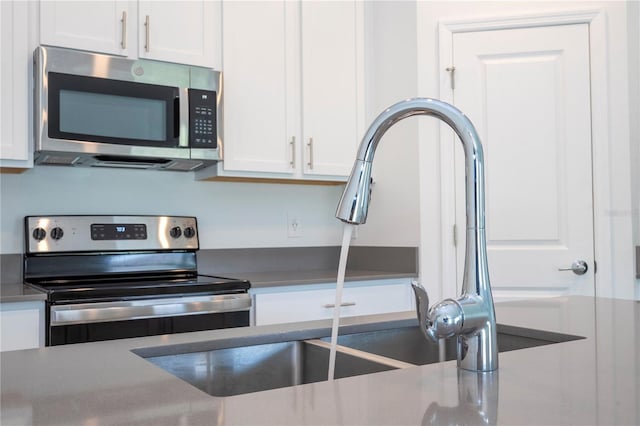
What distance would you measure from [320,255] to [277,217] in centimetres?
33

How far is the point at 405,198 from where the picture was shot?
127 inches

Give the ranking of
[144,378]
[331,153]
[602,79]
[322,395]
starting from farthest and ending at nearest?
[331,153] → [602,79] → [144,378] → [322,395]

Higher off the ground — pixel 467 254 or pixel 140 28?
pixel 140 28

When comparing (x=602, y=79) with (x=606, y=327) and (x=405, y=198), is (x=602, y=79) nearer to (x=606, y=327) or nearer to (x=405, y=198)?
(x=405, y=198)

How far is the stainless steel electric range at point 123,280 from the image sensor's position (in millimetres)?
2154

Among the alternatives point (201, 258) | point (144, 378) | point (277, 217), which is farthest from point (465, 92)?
point (144, 378)

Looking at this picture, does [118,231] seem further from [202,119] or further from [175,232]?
[202,119]

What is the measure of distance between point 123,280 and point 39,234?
393 mm

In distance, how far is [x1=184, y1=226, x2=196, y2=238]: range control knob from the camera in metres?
2.94

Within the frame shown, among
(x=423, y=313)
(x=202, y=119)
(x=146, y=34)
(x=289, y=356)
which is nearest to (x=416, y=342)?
(x=289, y=356)

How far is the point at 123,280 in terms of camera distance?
2611mm

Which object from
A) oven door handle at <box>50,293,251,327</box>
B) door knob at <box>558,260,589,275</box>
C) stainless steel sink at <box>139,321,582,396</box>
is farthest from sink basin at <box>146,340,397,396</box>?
door knob at <box>558,260,589,275</box>

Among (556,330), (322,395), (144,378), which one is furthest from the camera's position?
(556,330)

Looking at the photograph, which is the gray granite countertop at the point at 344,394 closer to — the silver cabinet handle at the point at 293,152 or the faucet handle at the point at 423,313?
the faucet handle at the point at 423,313
